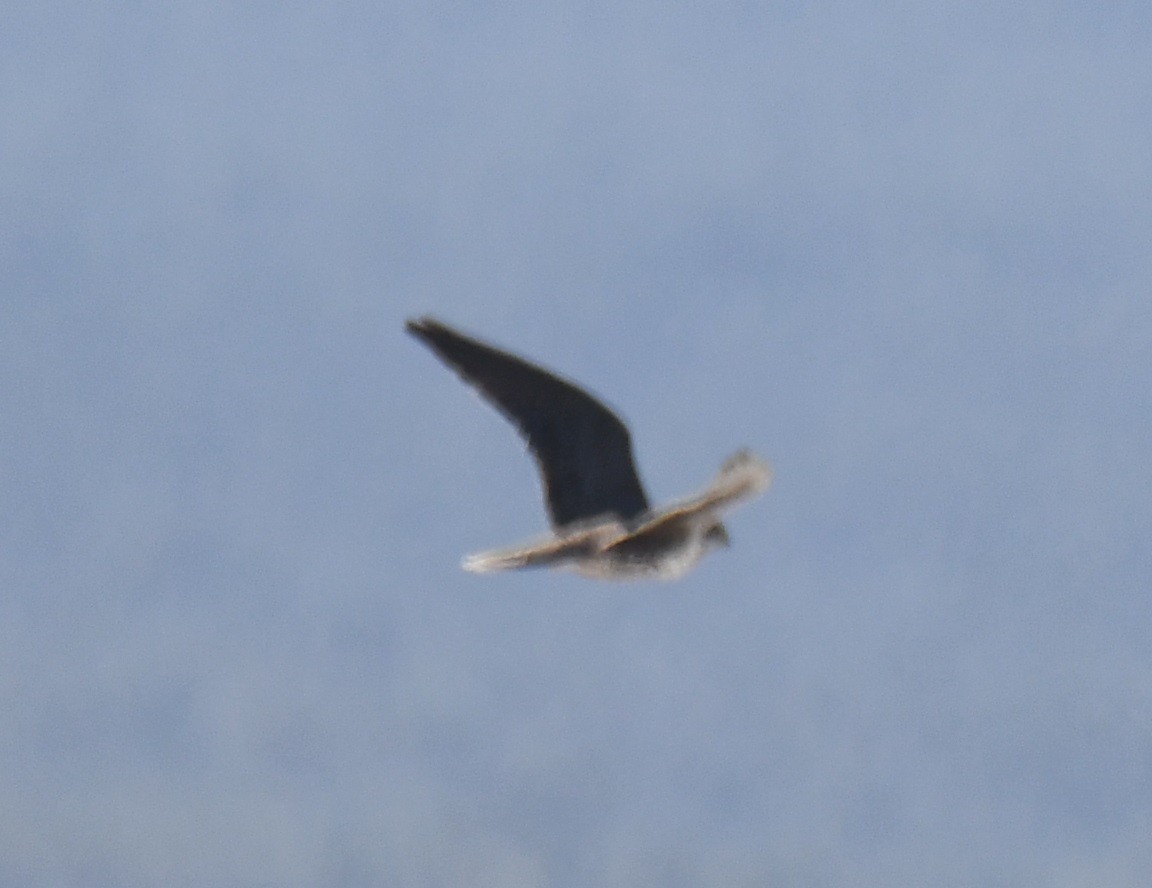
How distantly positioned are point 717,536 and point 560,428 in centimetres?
176

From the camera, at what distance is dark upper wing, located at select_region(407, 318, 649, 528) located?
1906 cm

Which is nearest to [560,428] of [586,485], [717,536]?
[586,485]

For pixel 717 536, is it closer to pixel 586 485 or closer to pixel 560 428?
pixel 586 485

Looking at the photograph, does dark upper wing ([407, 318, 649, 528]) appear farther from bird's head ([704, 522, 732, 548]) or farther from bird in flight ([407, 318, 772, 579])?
bird's head ([704, 522, 732, 548])

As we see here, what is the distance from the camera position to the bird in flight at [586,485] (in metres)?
18.1

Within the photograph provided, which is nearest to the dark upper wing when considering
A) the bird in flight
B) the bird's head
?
the bird in flight

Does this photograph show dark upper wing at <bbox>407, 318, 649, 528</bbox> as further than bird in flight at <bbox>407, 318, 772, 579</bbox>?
Yes

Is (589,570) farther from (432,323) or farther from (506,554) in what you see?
(432,323)

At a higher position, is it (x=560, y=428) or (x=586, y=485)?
(x=560, y=428)

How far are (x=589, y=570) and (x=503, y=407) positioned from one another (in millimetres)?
1656

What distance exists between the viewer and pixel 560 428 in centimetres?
1967

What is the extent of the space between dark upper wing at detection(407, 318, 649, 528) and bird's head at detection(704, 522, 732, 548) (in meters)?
0.71

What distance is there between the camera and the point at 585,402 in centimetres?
1959

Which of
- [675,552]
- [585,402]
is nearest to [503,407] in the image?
[585,402]
